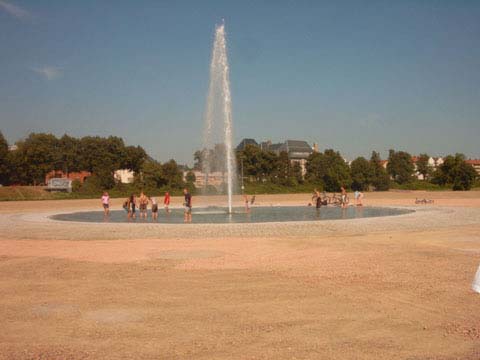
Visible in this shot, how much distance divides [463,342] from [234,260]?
7.48m

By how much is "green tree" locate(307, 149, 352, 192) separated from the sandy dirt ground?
65198 millimetres

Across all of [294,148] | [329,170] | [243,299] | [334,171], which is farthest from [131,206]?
[294,148]

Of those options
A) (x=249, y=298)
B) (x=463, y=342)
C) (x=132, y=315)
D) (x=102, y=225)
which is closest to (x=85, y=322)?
(x=132, y=315)

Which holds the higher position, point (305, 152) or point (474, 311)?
point (305, 152)

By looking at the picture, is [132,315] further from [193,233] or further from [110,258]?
[193,233]

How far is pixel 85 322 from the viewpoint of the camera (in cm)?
766

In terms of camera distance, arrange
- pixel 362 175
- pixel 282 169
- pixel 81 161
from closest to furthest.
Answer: pixel 362 175 < pixel 282 169 < pixel 81 161

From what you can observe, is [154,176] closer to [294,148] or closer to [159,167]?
[159,167]

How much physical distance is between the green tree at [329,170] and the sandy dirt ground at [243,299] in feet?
214

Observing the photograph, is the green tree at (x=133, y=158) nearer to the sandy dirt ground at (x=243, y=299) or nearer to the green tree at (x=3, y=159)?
the green tree at (x=3, y=159)

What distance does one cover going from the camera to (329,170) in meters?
84.7

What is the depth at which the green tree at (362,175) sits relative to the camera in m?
88.2

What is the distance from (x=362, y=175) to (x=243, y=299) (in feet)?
270

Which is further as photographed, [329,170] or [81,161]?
[81,161]
